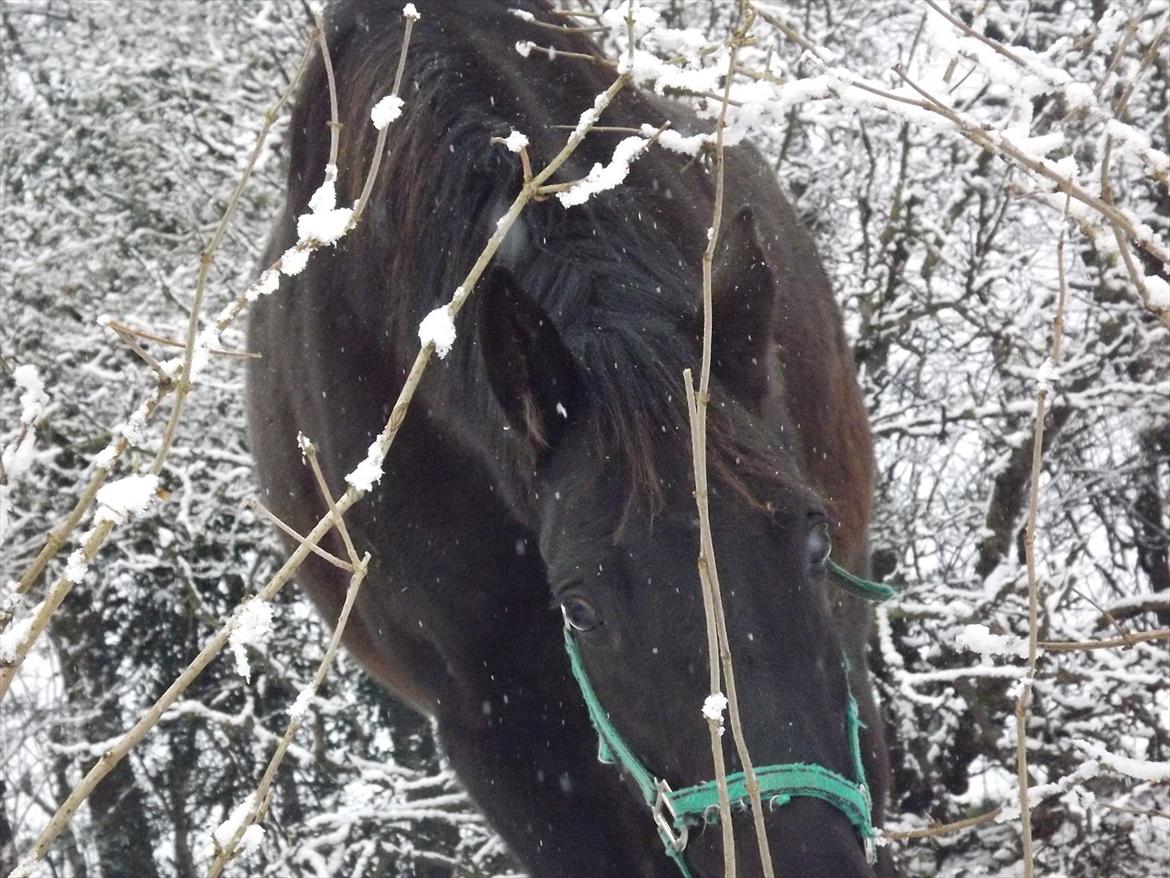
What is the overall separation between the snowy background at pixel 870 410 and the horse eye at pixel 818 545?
1312 millimetres

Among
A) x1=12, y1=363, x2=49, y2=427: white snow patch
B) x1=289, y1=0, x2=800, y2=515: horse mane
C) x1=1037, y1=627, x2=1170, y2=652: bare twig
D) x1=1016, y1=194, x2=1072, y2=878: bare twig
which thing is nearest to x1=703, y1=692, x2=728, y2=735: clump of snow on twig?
x1=1016, y1=194, x2=1072, y2=878: bare twig

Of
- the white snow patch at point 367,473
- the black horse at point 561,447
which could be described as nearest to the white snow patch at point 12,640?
the white snow patch at point 367,473

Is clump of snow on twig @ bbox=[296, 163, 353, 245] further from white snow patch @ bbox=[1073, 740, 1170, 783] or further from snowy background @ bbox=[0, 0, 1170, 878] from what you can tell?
snowy background @ bbox=[0, 0, 1170, 878]

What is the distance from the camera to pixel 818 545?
2039 millimetres

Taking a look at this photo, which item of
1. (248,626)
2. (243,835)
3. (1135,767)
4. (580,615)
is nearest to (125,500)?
(248,626)

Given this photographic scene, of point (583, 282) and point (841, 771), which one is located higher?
point (583, 282)

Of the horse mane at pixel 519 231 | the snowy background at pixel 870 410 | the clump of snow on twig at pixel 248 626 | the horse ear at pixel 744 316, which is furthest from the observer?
the snowy background at pixel 870 410

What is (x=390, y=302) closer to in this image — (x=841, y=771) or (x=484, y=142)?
(x=484, y=142)

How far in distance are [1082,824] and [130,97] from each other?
5.73 metres

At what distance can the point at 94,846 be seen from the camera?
7.33 metres

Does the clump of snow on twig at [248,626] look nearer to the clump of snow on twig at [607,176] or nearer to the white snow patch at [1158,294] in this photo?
the clump of snow on twig at [607,176]

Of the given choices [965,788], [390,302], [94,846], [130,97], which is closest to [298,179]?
[390,302]

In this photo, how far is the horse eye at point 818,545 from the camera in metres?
2.03

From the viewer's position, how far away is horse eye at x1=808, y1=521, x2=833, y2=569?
2.03m
